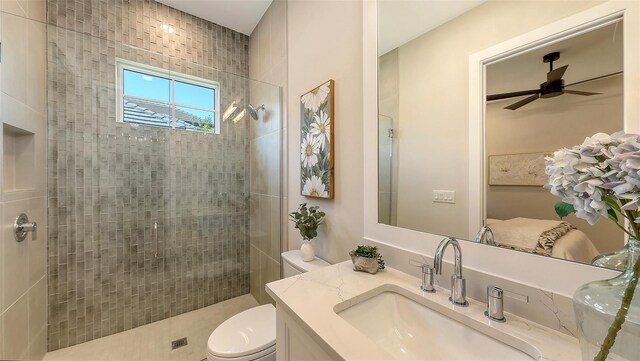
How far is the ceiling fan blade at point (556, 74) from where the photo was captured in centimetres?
70

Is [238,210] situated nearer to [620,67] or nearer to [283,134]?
[283,134]

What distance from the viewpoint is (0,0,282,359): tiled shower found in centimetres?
171

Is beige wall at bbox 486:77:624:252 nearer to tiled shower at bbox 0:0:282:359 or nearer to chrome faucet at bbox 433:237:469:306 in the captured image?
chrome faucet at bbox 433:237:469:306

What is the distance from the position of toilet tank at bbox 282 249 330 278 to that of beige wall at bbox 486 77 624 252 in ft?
3.25

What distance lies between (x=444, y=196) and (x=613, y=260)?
460mm

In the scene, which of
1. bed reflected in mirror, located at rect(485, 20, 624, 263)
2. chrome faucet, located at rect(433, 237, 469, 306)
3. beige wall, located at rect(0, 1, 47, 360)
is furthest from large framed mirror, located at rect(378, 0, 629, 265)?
beige wall, located at rect(0, 1, 47, 360)

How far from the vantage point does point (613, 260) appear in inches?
22.6

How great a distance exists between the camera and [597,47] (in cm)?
65

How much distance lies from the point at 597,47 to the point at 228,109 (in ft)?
7.12

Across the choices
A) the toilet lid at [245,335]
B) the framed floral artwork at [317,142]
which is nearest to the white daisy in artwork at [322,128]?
the framed floral artwork at [317,142]

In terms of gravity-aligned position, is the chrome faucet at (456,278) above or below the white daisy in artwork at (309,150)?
below

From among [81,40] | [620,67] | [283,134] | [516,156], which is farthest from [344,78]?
[81,40]

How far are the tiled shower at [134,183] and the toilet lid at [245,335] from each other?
2.40ft

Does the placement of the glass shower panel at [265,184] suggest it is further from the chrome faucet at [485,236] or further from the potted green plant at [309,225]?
the chrome faucet at [485,236]
